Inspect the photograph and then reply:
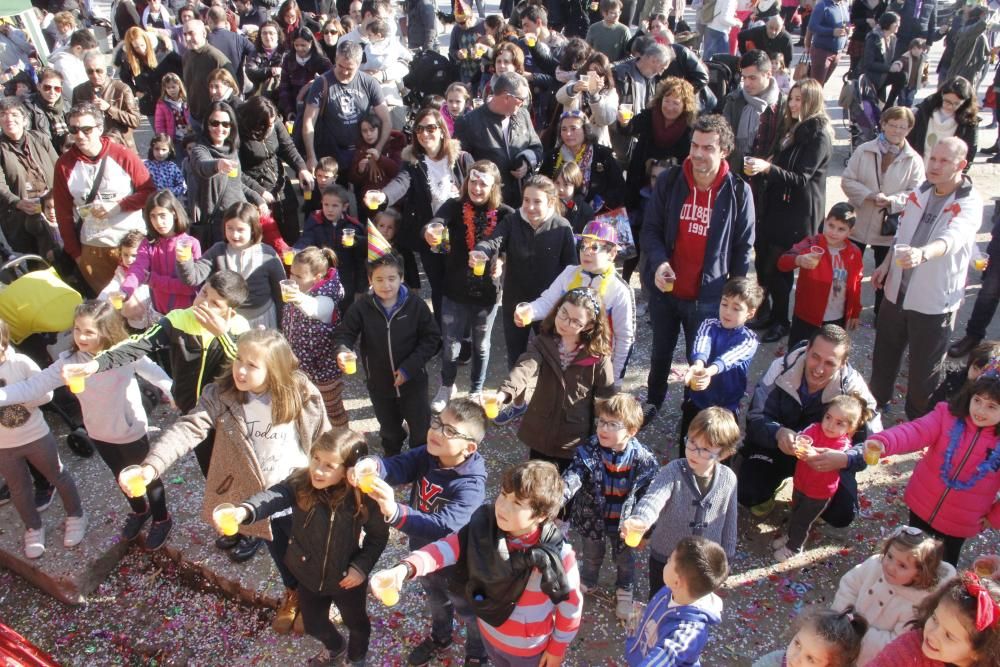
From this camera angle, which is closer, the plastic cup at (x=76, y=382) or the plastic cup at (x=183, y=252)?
the plastic cup at (x=76, y=382)

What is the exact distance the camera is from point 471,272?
5.07 m

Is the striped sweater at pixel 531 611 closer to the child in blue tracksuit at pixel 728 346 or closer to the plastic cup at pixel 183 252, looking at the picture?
the child in blue tracksuit at pixel 728 346

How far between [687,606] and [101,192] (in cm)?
498

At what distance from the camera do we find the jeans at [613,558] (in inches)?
148

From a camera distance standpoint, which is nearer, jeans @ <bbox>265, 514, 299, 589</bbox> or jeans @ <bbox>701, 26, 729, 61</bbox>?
jeans @ <bbox>265, 514, 299, 589</bbox>

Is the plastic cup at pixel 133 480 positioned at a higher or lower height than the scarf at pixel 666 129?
lower

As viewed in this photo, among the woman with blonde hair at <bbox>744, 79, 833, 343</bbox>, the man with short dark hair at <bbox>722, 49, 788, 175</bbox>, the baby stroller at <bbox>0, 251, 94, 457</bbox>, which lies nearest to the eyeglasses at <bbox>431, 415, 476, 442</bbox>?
the baby stroller at <bbox>0, 251, 94, 457</bbox>

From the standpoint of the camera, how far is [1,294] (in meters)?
4.75

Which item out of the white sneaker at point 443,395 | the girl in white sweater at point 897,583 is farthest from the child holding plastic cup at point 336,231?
the girl in white sweater at point 897,583

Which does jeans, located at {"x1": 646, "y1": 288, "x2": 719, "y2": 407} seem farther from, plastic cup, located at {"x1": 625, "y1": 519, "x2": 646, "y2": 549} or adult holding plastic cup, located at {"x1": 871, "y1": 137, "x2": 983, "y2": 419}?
plastic cup, located at {"x1": 625, "y1": 519, "x2": 646, "y2": 549}

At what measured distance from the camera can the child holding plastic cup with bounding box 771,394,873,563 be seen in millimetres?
3762

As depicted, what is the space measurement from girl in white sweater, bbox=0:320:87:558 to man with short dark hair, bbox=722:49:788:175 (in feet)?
17.0

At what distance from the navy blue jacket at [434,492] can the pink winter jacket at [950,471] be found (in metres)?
1.90

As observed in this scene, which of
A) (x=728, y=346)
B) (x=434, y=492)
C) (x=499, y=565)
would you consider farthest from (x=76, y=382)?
(x=728, y=346)
